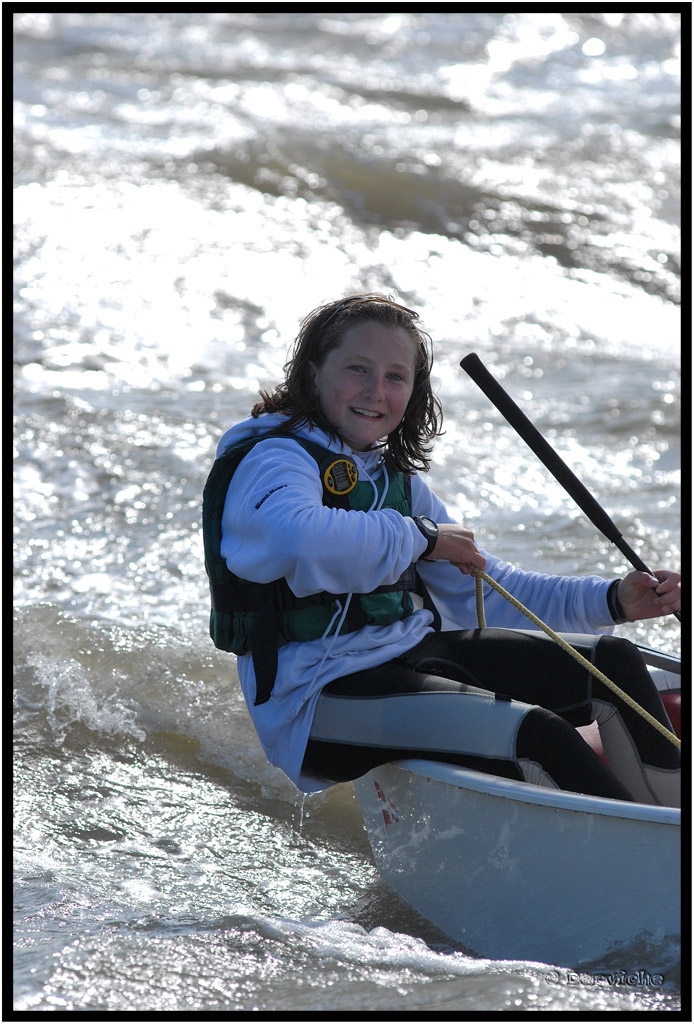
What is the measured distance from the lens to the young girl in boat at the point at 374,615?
6.48 feet

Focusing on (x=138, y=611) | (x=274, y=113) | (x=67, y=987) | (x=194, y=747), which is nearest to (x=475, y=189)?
(x=274, y=113)

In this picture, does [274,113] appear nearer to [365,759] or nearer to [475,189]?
[475,189]

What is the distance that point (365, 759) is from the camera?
2090 mm

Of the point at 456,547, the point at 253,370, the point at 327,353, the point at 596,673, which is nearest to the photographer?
the point at 596,673

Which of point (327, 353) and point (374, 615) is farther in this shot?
point (327, 353)

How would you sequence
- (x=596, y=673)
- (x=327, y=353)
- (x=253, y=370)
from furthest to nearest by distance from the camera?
(x=253, y=370) < (x=327, y=353) < (x=596, y=673)

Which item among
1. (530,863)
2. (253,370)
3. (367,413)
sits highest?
(253,370)

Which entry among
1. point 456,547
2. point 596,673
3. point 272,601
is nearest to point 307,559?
point 272,601

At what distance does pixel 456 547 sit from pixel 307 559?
0.35 meters

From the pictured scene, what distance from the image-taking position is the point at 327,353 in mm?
2264

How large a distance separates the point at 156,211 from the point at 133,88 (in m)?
3.58

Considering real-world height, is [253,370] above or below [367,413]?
above

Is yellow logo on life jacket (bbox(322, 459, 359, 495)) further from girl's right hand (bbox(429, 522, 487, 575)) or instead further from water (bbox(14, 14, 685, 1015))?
water (bbox(14, 14, 685, 1015))

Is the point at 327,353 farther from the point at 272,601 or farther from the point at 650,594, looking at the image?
the point at 650,594
